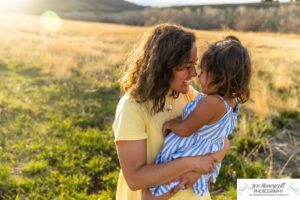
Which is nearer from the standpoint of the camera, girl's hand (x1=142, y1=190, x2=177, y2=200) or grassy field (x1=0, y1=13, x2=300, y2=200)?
girl's hand (x1=142, y1=190, x2=177, y2=200)

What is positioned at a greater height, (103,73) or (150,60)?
(150,60)

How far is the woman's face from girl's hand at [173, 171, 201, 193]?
16.3 inches

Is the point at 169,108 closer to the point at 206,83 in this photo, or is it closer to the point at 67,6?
the point at 206,83

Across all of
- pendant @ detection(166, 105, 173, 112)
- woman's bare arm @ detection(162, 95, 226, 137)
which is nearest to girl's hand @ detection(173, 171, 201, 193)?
woman's bare arm @ detection(162, 95, 226, 137)

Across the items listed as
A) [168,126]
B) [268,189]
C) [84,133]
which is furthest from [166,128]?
[84,133]

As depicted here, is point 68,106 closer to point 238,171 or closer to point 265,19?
point 238,171

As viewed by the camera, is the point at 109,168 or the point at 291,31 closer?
the point at 109,168

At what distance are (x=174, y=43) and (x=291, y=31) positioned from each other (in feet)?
112

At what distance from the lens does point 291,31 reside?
3453 centimetres

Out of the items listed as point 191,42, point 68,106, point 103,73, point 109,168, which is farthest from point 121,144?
point 103,73

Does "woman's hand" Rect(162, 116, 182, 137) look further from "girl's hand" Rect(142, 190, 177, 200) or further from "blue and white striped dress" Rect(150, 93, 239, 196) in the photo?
"girl's hand" Rect(142, 190, 177, 200)

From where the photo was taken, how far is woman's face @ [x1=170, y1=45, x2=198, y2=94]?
2.25m

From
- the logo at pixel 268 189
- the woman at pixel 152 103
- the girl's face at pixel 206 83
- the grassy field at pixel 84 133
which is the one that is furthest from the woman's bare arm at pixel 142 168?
the logo at pixel 268 189

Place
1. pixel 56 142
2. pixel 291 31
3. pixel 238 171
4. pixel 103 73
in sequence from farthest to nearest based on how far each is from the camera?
pixel 291 31
pixel 103 73
pixel 56 142
pixel 238 171
